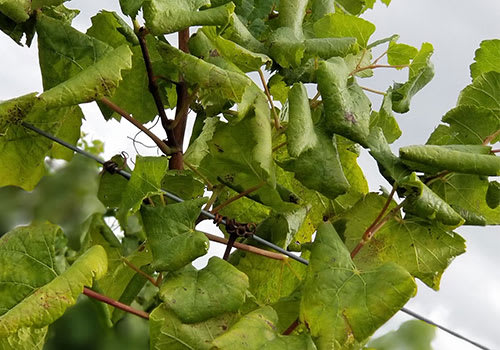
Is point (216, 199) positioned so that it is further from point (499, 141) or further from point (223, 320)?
point (499, 141)

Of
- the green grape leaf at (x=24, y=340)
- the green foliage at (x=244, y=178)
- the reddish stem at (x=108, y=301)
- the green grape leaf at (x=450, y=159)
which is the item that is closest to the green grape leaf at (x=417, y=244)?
the green foliage at (x=244, y=178)

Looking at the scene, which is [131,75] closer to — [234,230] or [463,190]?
[234,230]

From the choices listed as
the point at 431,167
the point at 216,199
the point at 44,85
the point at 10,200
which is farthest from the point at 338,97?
the point at 10,200

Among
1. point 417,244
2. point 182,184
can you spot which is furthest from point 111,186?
point 417,244

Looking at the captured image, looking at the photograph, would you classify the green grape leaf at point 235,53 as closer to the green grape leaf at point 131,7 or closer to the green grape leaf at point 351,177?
the green grape leaf at point 131,7

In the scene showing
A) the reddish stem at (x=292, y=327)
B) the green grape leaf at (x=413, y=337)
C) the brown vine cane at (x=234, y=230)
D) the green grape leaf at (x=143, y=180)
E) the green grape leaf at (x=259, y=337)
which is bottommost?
the green grape leaf at (x=413, y=337)

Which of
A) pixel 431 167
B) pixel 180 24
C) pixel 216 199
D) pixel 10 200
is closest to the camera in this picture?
pixel 180 24
